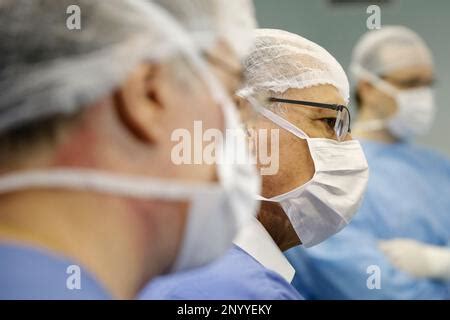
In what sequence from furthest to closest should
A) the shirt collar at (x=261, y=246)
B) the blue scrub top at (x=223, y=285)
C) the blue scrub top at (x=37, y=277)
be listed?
the shirt collar at (x=261, y=246) < the blue scrub top at (x=223, y=285) < the blue scrub top at (x=37, y=277)

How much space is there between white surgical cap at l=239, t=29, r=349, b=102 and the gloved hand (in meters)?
0.88

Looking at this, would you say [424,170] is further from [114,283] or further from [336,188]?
[114,283]

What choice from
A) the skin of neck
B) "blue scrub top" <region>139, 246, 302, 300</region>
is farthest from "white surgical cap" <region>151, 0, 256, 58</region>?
"blue scrub top" <region>139, 246, 302, 300</region>

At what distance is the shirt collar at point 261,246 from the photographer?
1.37 m

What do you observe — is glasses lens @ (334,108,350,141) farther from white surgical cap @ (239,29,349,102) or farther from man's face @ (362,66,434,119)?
man's face @ (362,66,434,119)

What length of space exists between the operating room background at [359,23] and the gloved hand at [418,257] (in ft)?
1.27

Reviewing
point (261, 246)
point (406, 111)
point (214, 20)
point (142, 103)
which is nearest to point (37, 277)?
point (142, 103)

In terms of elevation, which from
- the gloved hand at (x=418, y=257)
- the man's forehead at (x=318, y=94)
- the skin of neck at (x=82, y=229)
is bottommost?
the gloved hand at (x=418, y=257)

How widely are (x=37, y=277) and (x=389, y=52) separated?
189 centimetres

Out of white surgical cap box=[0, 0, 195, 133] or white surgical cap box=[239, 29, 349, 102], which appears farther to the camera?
white surgical cap box=[239, 29, 349, 102]

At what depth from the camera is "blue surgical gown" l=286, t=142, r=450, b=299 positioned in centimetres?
204

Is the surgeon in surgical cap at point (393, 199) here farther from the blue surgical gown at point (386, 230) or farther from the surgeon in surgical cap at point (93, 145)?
the surgeon in surgical cap at point (93, 145)

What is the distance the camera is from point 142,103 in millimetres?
757

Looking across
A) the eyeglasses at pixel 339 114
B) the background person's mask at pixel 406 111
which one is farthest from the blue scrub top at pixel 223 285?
the background person's mask at pixel 406 111
